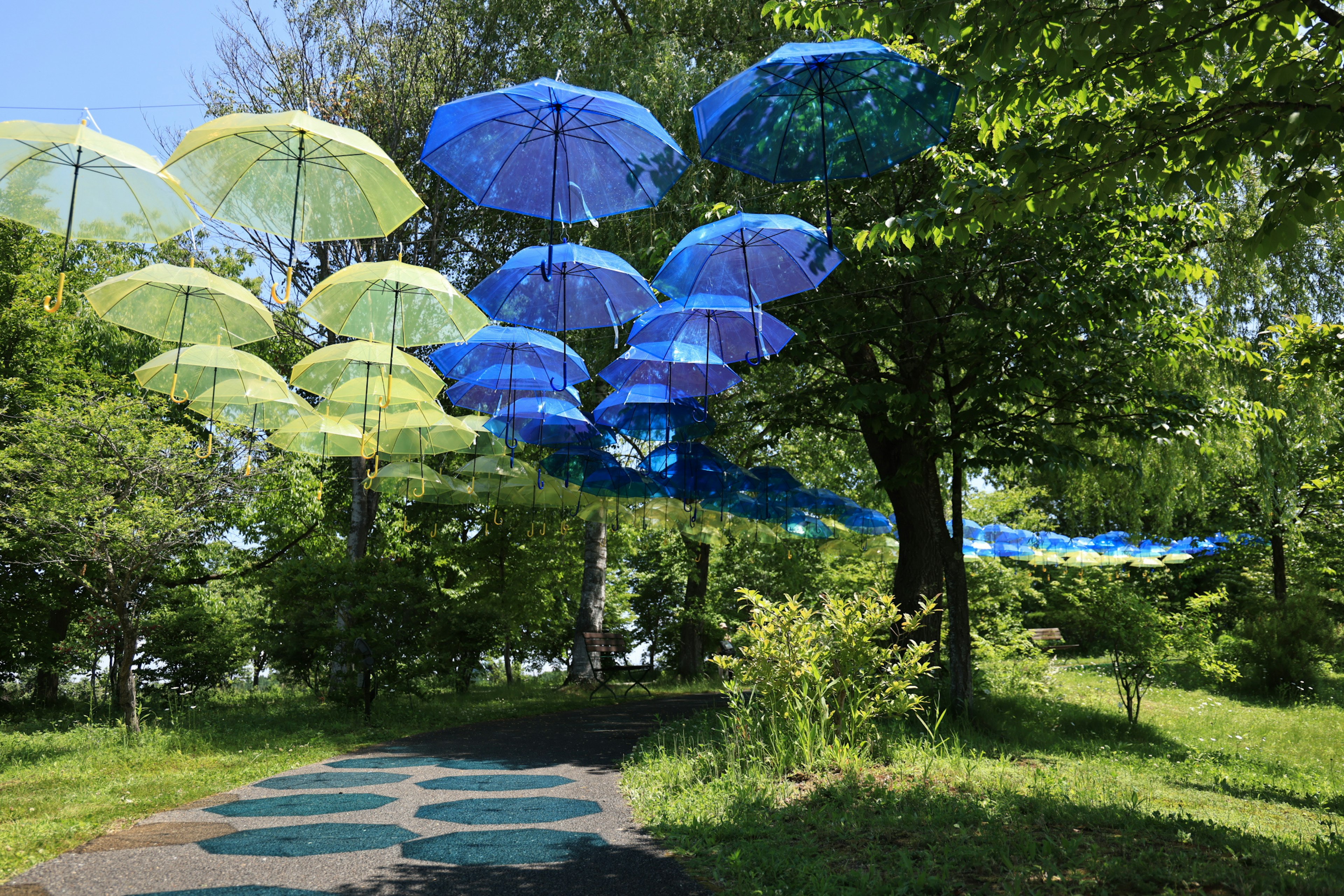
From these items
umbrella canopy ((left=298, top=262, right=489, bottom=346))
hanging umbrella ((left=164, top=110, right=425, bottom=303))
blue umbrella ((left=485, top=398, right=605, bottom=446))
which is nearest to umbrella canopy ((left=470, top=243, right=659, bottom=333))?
umbrella canopy ((left=298, top=262, right=489, bottom=346))

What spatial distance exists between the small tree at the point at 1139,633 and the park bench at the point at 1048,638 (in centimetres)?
655

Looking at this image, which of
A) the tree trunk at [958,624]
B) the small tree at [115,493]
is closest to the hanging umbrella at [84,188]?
the small tree at [115,493]

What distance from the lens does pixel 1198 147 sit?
495 centimetres

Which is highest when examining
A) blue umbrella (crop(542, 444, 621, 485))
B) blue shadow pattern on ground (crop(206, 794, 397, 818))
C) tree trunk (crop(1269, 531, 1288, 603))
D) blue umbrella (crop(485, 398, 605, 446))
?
blue umbrella (crop(485, 398, 605, 446))

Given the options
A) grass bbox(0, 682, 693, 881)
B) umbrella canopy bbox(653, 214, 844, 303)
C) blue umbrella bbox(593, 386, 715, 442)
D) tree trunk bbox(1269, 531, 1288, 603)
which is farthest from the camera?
tree trunk bbox(1269, 531, 1288, 603)

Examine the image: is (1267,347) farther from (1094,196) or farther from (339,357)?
(339,357)

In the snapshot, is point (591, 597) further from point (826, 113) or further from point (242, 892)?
point (242, 892)

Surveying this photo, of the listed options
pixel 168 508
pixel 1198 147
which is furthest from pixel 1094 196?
pixel 168 508

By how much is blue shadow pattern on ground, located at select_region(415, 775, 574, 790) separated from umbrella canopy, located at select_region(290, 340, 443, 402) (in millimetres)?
3881

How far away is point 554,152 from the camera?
6.48m

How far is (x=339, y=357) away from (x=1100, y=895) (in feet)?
28.1

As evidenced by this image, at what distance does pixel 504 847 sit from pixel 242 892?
1.64 m

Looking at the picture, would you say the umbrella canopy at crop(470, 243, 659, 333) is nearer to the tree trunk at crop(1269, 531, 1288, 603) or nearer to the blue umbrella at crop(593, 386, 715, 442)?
the blue umbrella at crop(593, 386, 715, 442)

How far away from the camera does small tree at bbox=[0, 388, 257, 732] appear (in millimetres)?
10180
